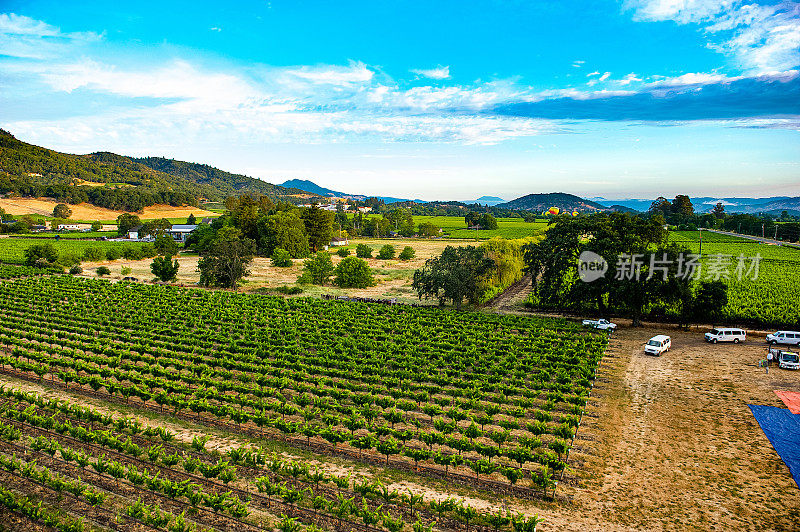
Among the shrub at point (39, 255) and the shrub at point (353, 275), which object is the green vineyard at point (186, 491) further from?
the shrub at point (39, 255)

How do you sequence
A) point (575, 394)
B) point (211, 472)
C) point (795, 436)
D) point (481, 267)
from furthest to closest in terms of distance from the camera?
point (481, 267)
point (575, 394)
point (795, 436)
point (211, 472)

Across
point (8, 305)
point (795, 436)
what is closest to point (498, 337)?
point (795, 436)

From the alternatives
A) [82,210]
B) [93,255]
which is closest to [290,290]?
[93,255]

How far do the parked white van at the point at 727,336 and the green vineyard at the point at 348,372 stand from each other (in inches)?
350

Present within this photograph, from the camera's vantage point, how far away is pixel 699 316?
40938 millimetres

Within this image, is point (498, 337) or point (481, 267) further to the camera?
point (481, 267)

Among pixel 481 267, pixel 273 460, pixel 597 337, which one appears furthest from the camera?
pixel 481 267

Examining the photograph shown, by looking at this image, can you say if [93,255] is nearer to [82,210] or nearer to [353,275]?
[353,275]

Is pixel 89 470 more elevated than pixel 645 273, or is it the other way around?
pixel 645 273

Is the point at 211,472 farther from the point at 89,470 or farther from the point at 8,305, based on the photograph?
the point at 8,305

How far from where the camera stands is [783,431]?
2061 centimetres

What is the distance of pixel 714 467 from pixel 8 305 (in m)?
56.2

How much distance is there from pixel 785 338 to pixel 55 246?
384 feet

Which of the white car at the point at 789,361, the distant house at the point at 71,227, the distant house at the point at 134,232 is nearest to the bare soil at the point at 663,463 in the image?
the white car at the point at 789,361
